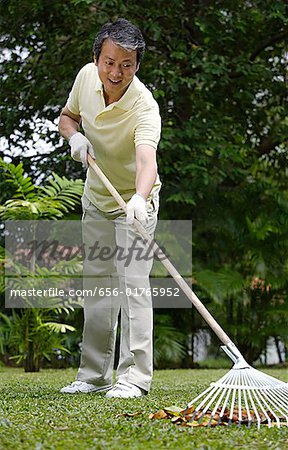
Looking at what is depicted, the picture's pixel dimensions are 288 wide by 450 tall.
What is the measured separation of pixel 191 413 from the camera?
87.5 inches

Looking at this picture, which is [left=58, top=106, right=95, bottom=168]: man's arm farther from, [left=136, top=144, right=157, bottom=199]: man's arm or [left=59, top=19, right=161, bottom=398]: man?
[left=136, top=144, right=157, bottom=199]: man's arm

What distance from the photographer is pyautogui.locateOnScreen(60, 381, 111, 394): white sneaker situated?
120 inches

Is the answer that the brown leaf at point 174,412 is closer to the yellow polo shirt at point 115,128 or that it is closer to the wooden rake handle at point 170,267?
the wooden rake handle at point 170,267

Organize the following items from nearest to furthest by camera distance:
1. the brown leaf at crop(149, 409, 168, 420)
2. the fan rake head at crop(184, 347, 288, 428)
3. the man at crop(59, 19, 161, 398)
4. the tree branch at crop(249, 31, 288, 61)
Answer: the fan rake head at crop(184, 347, 288, 428)
the brown leaf at crop(149, 409, 168, 420)
the man at crop(59, 19, 161, 398)
the tree branch at crop(249, 31, 288, 61)

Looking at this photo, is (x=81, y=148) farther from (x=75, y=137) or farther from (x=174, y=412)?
(x=174, y=412)

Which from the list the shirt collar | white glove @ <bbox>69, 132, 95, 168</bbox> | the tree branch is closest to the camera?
the shirt collar

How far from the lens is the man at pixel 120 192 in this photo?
108 inches

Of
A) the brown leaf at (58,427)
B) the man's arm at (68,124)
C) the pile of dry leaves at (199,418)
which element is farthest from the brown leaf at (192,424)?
the man's arm at (68,124)

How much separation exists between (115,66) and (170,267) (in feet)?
2.50

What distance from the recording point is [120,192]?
3045 millimetres

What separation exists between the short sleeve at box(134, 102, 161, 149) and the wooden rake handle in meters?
0.20

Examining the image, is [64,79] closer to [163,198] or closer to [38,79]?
[38,79]

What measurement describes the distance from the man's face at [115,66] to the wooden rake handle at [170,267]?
320 mm

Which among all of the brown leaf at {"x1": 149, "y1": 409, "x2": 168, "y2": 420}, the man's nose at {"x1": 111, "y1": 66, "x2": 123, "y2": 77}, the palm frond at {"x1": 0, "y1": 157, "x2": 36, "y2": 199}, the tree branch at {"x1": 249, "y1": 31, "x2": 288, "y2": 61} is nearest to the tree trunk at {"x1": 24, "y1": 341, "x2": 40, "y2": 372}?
the palm frond at {"x1": 0, "y1": 157, "x2": 36, "y2": 199}
